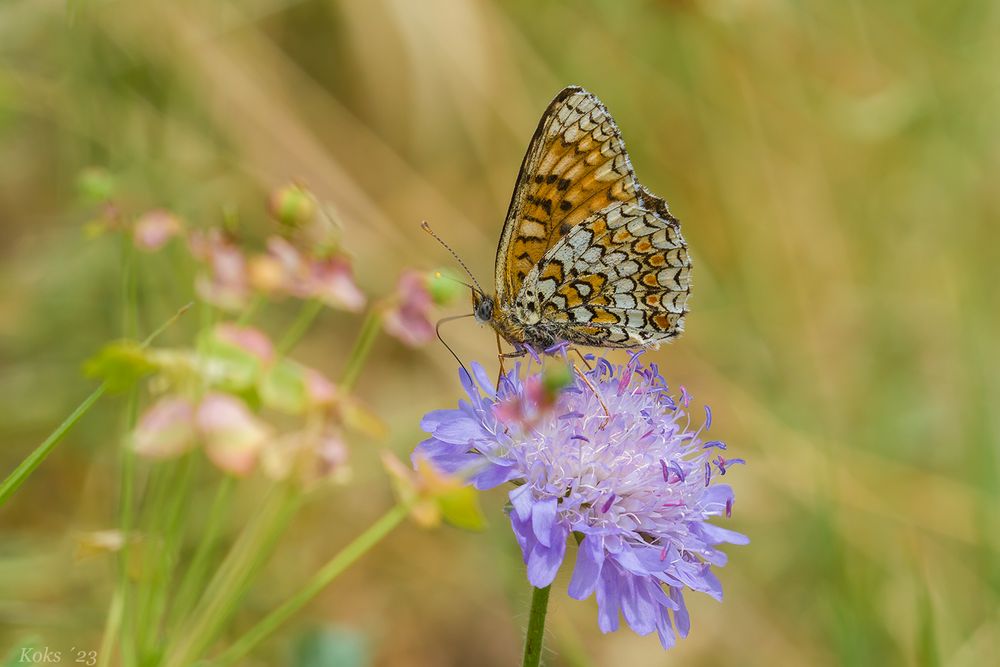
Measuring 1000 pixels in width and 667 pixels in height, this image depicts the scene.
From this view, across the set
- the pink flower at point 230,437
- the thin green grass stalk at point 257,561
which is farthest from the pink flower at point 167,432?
the thin green grass stalk at point 257,561

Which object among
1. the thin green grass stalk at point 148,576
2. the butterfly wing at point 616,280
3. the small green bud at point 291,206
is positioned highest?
the butterfly wing at point 616,280

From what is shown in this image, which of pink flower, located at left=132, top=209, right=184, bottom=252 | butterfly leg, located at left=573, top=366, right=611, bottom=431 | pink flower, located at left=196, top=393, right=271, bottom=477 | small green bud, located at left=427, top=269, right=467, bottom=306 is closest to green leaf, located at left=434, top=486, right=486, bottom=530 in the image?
pink flower, located at left=196, top=393, right=271, bottom=477

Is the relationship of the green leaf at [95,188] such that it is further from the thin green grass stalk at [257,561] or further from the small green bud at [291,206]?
the thin green grass stalk at [257,561]

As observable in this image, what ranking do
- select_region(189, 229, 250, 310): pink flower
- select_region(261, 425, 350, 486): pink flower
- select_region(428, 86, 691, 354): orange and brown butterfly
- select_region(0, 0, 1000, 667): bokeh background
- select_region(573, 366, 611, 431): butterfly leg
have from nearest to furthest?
select_region(261, 425, 350, 486): pink flower → select_region(189, 229, 250, 310): pink flower → select_region(573, 366, 611, 431): butterfly leg → select_region(428, 86, 691, 354): orange and brown butterfly → select_region(0, 0, 1000, 667): bokeh background

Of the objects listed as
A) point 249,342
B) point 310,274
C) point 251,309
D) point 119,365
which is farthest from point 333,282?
point 119,365

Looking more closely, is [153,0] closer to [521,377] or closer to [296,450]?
[521,377]

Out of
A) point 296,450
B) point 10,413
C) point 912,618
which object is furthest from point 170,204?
point 912,618

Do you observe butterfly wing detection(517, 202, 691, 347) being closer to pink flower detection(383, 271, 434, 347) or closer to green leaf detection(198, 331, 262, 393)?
pink flower detection(383, 271, 434, 347)
